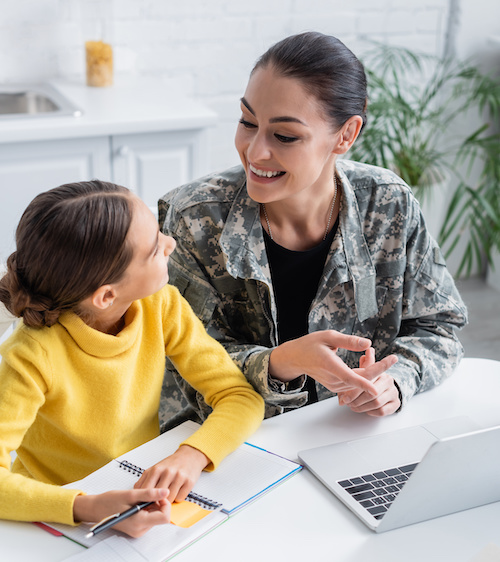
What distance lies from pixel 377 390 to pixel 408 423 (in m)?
0.08

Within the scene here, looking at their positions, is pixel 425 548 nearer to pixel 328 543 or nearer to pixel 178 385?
pixel 328 543

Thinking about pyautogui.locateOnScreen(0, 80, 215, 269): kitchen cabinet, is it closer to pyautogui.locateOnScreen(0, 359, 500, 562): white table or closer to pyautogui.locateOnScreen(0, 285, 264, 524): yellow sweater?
pyautogui.locateOnScreen(0, 285, 264, 524): yellow sweater

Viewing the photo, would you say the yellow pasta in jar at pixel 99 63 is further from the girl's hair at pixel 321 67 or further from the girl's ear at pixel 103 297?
the girl's ear at pixel 103 297

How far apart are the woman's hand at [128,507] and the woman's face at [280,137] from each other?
61cm

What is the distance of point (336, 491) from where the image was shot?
1010 mm

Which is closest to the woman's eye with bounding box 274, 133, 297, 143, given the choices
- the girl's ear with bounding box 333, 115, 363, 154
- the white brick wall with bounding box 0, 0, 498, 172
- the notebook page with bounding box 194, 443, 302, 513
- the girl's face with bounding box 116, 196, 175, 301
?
the girl's ear with bounding box 333, 115, 363, 154

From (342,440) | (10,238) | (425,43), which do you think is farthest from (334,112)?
(425,43)

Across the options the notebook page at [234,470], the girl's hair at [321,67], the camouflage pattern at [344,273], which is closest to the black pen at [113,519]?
the notebook page at [234,470]

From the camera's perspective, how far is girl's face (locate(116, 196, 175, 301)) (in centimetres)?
108

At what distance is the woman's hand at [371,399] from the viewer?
1.19 metres

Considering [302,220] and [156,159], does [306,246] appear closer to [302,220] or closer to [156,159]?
[302,220]

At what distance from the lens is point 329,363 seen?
3.81 feet

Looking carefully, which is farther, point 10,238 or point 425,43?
point 425,43

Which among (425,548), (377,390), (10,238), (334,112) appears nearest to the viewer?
(425,548)
